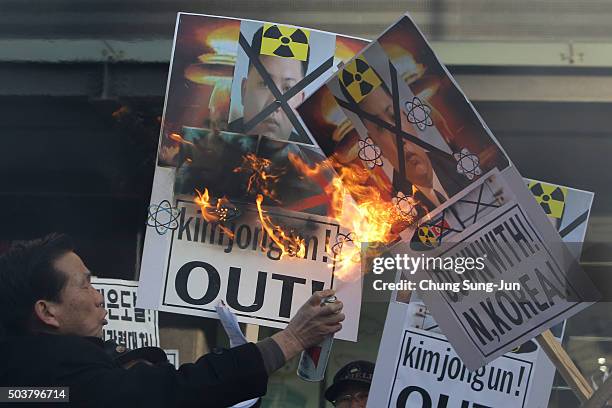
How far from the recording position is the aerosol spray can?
6.82 ft

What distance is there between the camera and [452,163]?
220 centimetres

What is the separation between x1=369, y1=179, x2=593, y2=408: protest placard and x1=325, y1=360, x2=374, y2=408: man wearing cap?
96 mm

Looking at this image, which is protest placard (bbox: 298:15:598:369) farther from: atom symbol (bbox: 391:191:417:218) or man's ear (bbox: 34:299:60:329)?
man's ear (bbox: 34:299:60:329)

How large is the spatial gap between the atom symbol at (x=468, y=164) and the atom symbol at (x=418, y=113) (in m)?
0.11

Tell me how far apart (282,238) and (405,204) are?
0.34m

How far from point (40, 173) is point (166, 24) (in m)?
0.53

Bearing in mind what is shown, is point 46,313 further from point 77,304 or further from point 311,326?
point 311,326

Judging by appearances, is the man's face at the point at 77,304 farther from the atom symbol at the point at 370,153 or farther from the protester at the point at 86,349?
the atom symbol at the point at 370,153

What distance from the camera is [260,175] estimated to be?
2.30m

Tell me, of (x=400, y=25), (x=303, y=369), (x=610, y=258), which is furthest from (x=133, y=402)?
(x=610, y=258)

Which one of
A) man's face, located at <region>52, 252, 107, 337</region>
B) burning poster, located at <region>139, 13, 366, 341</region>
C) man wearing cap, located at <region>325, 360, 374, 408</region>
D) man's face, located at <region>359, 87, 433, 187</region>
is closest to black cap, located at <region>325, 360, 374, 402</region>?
man wearing cap, located at <region>325, 360, 374, 408</region>

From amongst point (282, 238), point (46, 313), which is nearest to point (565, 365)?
point (282, 238)

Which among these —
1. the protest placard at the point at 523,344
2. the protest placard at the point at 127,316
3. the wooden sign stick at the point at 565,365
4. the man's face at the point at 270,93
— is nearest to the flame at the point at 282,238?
the man's face at the point at 270,93

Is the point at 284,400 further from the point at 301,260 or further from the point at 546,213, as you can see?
the point at 546,213
